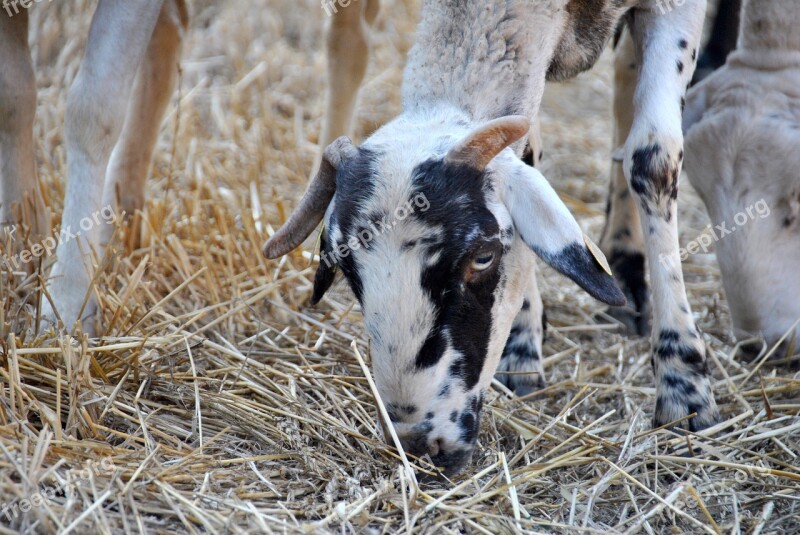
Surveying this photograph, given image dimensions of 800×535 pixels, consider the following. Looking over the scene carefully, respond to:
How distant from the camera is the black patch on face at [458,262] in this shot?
2768 millimetres

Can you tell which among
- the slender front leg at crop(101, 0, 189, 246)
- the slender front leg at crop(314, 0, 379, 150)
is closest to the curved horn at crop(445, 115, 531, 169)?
the slender front leg at crop(101, 0, 189, 246)

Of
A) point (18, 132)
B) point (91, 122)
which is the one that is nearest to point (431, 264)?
point (91, 122)

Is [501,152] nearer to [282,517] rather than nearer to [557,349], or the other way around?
[282,517]

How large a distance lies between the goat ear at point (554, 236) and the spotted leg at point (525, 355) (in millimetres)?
927

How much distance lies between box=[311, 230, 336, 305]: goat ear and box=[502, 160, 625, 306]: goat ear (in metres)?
0.59

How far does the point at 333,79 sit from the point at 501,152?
2515mm

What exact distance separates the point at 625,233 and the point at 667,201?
1.27m

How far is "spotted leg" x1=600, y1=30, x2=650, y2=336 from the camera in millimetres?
4660

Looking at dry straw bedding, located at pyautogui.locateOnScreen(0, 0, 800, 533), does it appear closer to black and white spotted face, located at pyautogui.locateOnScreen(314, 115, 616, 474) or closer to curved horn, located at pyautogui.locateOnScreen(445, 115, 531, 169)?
black and white spotted face, located at pyautogui.locateOnScreen(314, 115, 616, 474)

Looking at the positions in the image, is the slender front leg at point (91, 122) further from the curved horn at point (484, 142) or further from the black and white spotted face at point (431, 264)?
the curved horn at point (484, 142)

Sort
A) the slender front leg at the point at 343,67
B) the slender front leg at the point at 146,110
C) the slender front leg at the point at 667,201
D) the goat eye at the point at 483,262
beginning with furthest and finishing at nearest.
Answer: the slender front leg at the point at 343,67
the slender front leg at the point at 146,110
the slender front leg at the point at 667,201
the goat eye at the point at 483,262

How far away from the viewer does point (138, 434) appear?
119 inches

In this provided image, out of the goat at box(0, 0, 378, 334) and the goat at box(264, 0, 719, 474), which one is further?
the goat at box(0, 0, 378, 334)

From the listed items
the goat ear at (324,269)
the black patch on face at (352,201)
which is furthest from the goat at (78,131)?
the black patch on face at (352,201)
